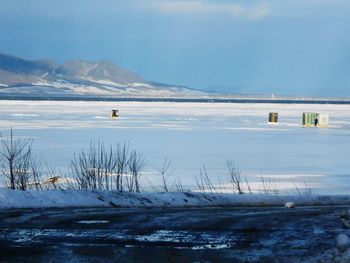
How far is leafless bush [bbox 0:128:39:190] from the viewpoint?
17.5m

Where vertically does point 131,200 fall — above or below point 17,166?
above

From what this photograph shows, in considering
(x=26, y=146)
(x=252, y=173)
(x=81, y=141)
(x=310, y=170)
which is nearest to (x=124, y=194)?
(x=252, y=173)

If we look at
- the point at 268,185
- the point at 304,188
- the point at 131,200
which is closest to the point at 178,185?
the point at 268,185

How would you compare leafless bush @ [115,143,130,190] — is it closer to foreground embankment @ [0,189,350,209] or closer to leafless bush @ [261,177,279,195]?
leafless bush @ [261,177,279,195]

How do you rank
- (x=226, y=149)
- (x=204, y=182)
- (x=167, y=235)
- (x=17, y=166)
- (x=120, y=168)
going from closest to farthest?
1. (x=167, y=235)
2. (x=120, y=168)
3. (x=204, y=182)
4. (x=17, y=166)
5. (x=226, y=149)

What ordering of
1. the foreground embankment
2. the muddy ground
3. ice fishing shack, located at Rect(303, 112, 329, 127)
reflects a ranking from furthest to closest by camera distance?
ice fishing shack, located at Rect(303, 112, 329, 127) → the foreground embankment → the muddy ground

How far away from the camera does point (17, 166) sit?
21.9 meters

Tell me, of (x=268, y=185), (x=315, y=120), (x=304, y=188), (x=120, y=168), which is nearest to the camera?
(x=120, y=168)

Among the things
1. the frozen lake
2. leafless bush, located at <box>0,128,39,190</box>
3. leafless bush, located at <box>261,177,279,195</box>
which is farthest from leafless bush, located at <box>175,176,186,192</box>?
leafless bush, located at <box>0,128,39,190</box>

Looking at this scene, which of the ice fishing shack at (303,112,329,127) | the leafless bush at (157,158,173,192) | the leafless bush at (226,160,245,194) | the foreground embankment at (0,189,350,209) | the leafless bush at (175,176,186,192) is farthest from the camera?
the ice fishing shack at (303,112,329,127)

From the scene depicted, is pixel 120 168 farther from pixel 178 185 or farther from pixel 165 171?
pixel 165 171

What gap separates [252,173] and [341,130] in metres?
22.1

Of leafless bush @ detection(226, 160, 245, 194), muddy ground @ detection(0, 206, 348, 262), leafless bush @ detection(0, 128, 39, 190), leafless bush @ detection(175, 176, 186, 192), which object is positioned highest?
muddy ground @ detection(0, 206, 348, 262)

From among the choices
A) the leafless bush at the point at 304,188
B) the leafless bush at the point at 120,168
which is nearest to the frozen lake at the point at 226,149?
the leafless bush at the point at 304,188
